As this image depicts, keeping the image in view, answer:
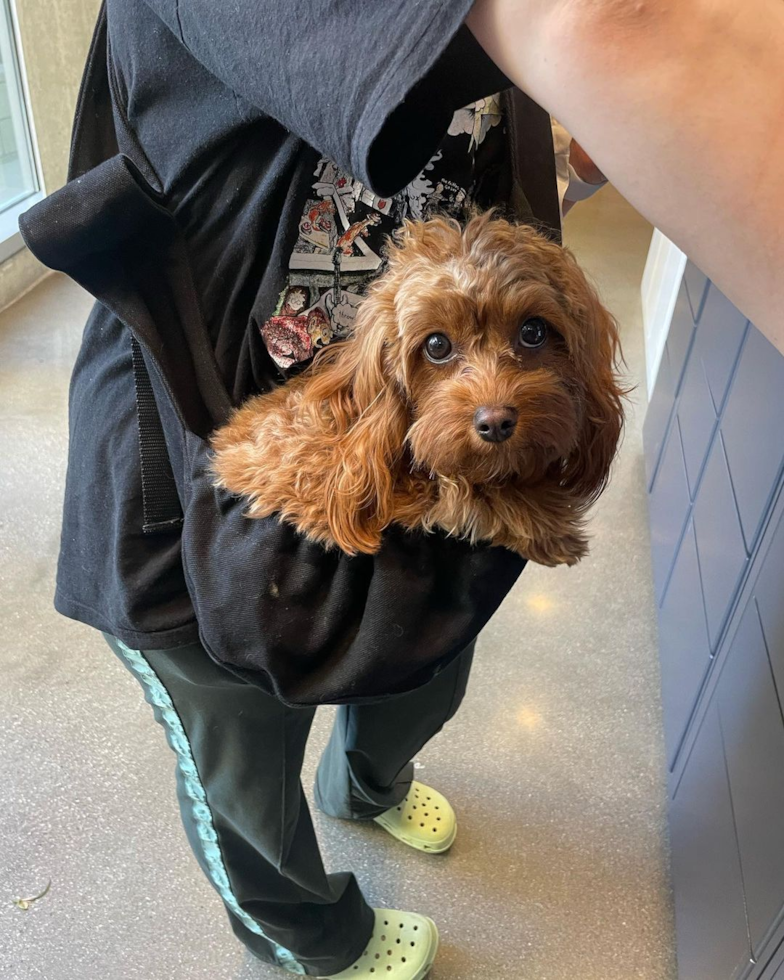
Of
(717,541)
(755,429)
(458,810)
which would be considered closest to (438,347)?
(755,429)

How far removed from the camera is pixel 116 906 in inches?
49.6

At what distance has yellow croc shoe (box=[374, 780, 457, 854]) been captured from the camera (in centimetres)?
134

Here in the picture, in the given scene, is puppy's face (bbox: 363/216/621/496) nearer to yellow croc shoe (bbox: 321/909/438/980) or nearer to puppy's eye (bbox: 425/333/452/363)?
puppy's eye (bbox: 425/333/452/363)

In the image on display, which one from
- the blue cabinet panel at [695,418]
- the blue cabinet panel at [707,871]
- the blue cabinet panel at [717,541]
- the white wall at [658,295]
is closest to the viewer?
the blue cabinet panel at [707,871]

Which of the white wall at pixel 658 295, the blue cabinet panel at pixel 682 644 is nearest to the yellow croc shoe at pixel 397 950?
the blue cabinet panel at pixel 682 644

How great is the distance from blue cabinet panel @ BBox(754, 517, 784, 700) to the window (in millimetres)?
2674

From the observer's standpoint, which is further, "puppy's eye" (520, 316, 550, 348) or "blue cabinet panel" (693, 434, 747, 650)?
"blue cabinet panel" (693, 434, 747, 650)

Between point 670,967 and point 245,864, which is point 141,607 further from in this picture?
point 670,967

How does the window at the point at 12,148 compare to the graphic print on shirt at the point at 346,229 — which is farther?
the window at the point at 12,148

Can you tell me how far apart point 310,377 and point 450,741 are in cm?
103

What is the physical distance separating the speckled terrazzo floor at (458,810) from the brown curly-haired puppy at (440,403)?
0.85m

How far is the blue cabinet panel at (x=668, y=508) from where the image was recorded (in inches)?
67.5

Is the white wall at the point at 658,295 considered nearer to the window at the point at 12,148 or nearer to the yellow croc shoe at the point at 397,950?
the yellow croc shoe at the point at 397,950

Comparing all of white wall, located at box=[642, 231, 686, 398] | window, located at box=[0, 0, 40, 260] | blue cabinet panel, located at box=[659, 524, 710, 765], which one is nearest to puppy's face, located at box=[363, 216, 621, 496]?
blue cabinet panel, located at box=[659, 524, 710, 765]
